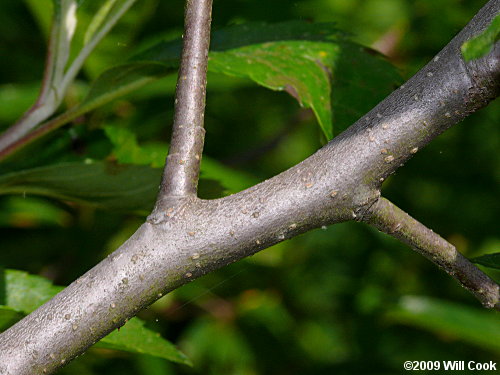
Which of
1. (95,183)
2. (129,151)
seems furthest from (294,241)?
(95,183)

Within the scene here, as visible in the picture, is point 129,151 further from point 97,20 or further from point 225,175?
point 225,175

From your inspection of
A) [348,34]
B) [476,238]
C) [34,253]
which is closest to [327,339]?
[476,238]

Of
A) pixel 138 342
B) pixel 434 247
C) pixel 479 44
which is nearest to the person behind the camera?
pixel 479 44

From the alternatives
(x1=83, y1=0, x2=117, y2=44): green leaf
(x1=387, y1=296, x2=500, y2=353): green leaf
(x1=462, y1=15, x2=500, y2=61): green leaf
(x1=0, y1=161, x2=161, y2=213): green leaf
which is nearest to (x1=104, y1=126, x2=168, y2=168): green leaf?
(x1=0, y1=161, x2=161, y2=213): green leaf

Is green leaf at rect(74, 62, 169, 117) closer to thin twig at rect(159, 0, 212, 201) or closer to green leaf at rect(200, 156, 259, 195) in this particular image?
thin twig at rect(159, 0, 212, 201)

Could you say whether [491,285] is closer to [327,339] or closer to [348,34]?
[348,34]

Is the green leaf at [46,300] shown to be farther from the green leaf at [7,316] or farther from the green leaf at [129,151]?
the green leaf at [129,151]
